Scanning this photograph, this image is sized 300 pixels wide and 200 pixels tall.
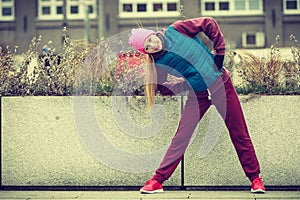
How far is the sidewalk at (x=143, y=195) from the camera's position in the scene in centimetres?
607

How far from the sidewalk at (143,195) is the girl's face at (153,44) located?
1.30m

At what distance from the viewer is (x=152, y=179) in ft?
20.4

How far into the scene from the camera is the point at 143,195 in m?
6.17

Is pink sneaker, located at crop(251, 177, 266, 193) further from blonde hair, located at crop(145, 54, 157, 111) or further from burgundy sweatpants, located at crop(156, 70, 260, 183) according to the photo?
blonde hair, located at crop(145, 54, 157, 111)

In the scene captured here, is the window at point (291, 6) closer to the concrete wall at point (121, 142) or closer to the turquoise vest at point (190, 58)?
the concrete wall at point (121, 142)

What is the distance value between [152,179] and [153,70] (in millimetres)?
994

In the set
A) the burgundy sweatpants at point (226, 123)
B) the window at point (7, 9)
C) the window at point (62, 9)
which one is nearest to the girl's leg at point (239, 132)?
the burgundy sweatpants at point (226, 123)

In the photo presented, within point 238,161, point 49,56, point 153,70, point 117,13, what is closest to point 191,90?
point 153,70

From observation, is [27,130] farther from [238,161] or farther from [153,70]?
[238,161]

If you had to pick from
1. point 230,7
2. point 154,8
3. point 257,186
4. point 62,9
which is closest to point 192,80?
point 257,186

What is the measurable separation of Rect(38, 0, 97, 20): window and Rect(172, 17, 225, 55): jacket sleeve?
1131 inches

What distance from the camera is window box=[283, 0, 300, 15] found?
3312cm

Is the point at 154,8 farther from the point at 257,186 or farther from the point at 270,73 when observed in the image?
the point at 257,186

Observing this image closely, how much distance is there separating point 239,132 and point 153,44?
1109 millimetres
